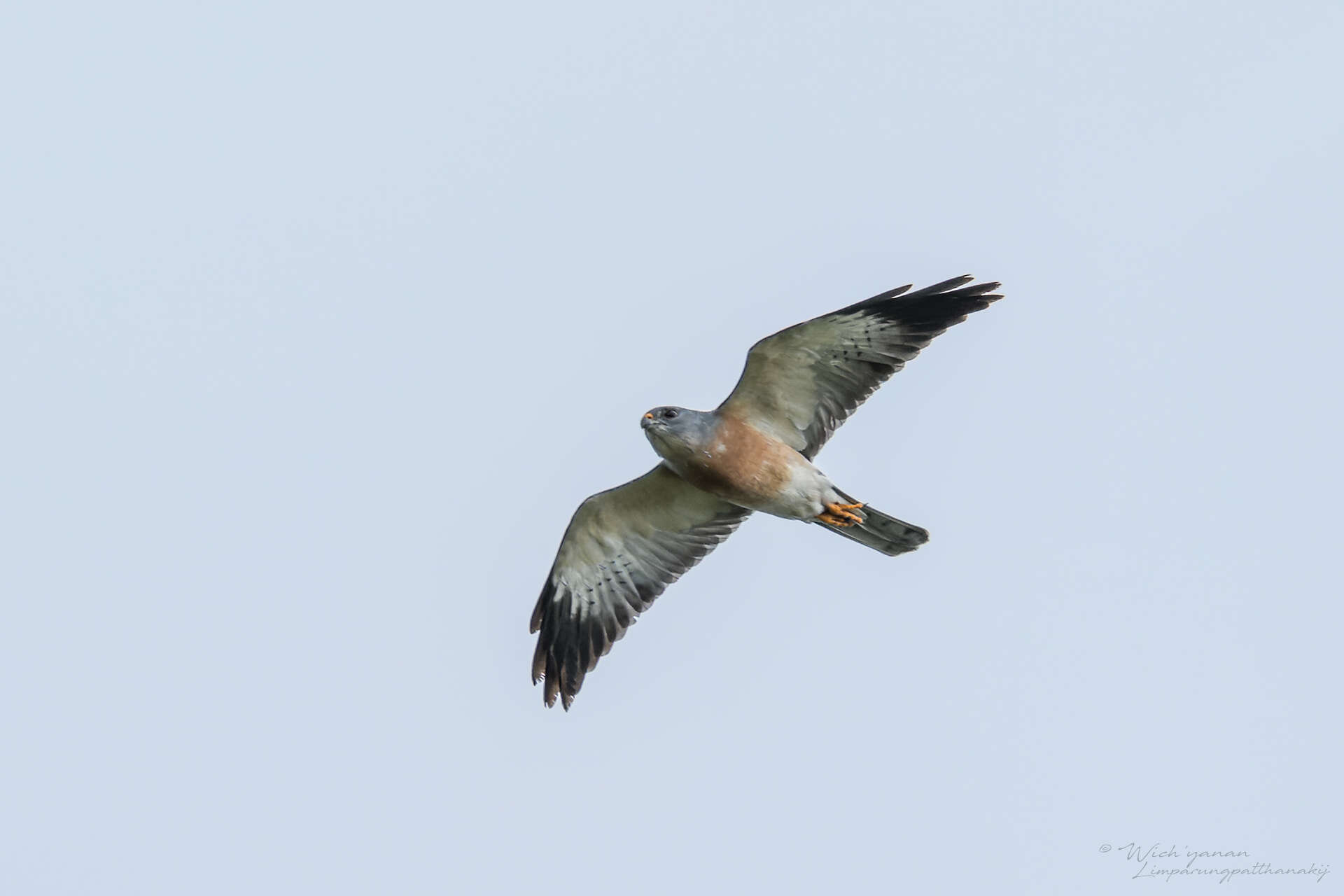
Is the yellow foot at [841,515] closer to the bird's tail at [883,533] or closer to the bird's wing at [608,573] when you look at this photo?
the bird's tail at [883,533]

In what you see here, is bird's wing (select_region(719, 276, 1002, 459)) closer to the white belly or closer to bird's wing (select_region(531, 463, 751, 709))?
the white belly

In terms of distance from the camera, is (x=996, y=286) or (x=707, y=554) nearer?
(x=996, y=286)

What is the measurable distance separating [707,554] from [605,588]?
116cm

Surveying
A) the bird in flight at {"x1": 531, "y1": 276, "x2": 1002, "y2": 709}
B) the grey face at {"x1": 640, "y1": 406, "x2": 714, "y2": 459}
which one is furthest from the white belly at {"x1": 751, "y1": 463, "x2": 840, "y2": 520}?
the grey face at {"x1": 640, "y1": 406, "x2": 714, "y2": 459}

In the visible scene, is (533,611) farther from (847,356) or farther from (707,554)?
(847,356)

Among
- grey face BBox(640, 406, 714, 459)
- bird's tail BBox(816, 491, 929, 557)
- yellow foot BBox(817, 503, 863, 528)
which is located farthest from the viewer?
bird's tail BBox(816, 491, 929, 557)

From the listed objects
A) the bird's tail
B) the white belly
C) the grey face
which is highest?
the grey face

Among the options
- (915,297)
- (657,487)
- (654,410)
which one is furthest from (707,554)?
(915,297)

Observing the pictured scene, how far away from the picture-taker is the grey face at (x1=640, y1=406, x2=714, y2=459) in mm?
15016

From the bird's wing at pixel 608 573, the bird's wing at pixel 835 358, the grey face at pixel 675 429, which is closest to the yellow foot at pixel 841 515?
the bird's wing at pixel 835 358

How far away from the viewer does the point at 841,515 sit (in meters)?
15.7

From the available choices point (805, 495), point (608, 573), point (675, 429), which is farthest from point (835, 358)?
point (608, 573)

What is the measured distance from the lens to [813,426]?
15.9 meters

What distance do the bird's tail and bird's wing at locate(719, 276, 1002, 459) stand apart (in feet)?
2.72
